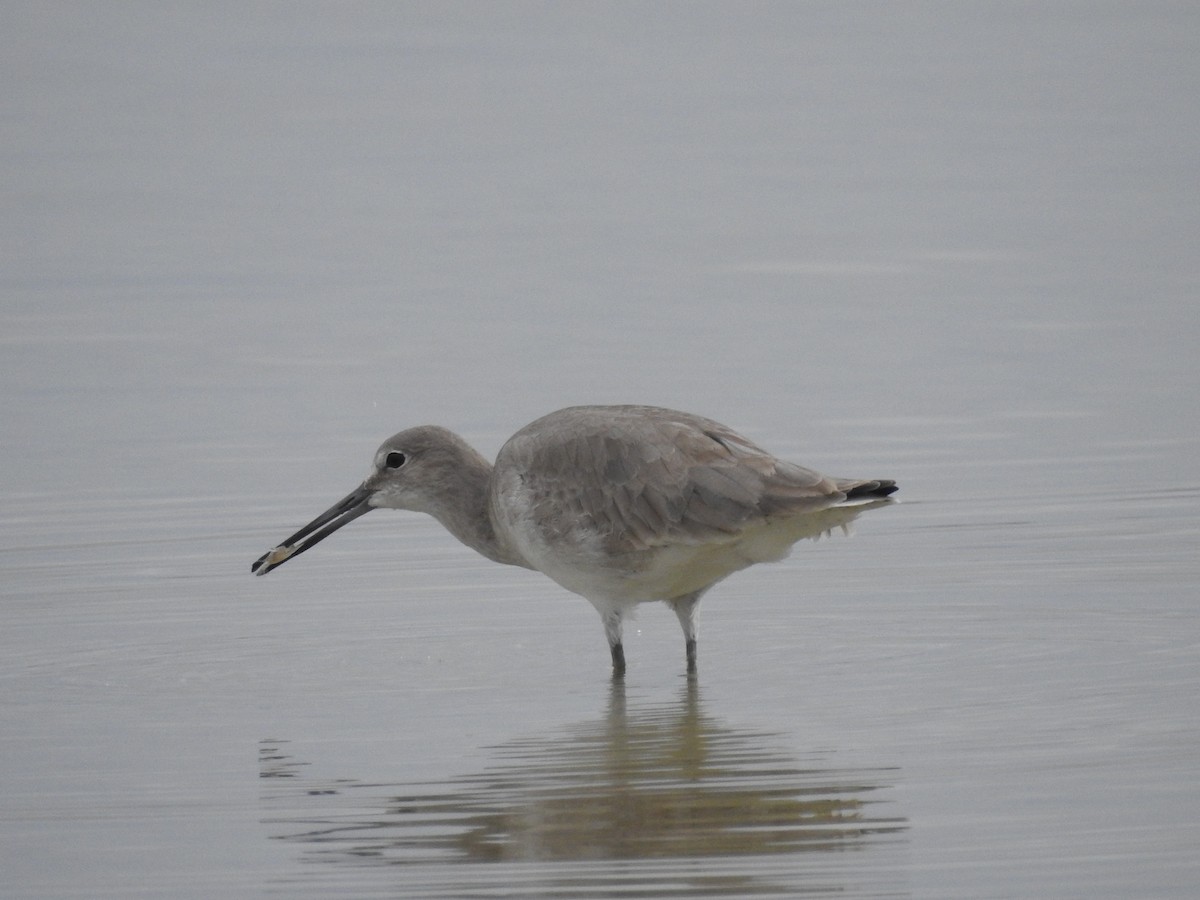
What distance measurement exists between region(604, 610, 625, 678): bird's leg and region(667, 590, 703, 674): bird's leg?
0.99 feet

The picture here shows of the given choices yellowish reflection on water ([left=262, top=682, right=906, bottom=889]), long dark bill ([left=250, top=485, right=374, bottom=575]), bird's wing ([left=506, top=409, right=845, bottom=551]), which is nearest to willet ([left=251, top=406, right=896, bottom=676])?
bird's wing ([left=506, top=409, right=845, bottom=551])

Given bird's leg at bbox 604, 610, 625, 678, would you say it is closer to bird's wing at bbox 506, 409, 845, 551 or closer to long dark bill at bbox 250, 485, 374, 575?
bird's wing at bbox 506, 409, 845, 551

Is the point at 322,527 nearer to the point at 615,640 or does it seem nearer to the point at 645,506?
the point at 615,640

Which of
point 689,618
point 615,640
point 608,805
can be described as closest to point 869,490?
point 689,618

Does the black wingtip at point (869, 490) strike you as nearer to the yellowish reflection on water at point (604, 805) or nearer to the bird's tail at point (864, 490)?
the bird's tail at point (864, 490)

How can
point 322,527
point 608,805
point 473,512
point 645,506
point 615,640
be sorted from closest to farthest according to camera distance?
1. point 608,805
2. point 645,506
3. point 615,640
4. point 473,512
5. point 322,527

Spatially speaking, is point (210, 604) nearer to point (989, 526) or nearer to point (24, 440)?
point (989, 526)

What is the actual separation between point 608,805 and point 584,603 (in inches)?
170

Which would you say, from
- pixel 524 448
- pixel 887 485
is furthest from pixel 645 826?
pixel 524 448

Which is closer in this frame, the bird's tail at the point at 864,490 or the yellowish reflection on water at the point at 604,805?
the yellowish reflection on water at the point at 604,805

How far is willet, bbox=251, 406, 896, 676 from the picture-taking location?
37.4 ft

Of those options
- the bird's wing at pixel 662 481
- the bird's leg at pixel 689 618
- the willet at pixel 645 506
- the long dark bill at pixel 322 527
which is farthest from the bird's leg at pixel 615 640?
the long dark bill at pixel 322 527

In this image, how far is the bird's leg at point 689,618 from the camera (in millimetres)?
11952

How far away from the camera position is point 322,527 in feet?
44.7
